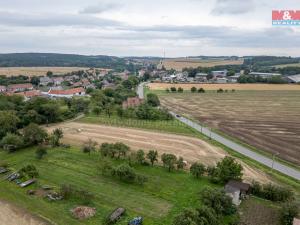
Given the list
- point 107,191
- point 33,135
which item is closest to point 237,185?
point 107,191

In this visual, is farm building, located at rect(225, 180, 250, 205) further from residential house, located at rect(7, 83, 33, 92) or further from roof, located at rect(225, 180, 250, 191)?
residential house, located at rect(7, 83, 33, 92)

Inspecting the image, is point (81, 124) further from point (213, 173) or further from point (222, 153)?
point (213, 173)

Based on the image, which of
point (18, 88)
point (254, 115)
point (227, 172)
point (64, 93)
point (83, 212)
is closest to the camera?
point (83, 212)

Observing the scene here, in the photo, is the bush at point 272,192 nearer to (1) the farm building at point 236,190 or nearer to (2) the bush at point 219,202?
(1) the farm building at point 236,190

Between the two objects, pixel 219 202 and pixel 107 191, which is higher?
pixel 219 202

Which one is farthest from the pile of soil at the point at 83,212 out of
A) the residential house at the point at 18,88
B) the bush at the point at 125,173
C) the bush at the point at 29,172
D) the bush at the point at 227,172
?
the residential house at the point at 18,88

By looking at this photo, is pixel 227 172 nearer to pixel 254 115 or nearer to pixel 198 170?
pixel 198 170
